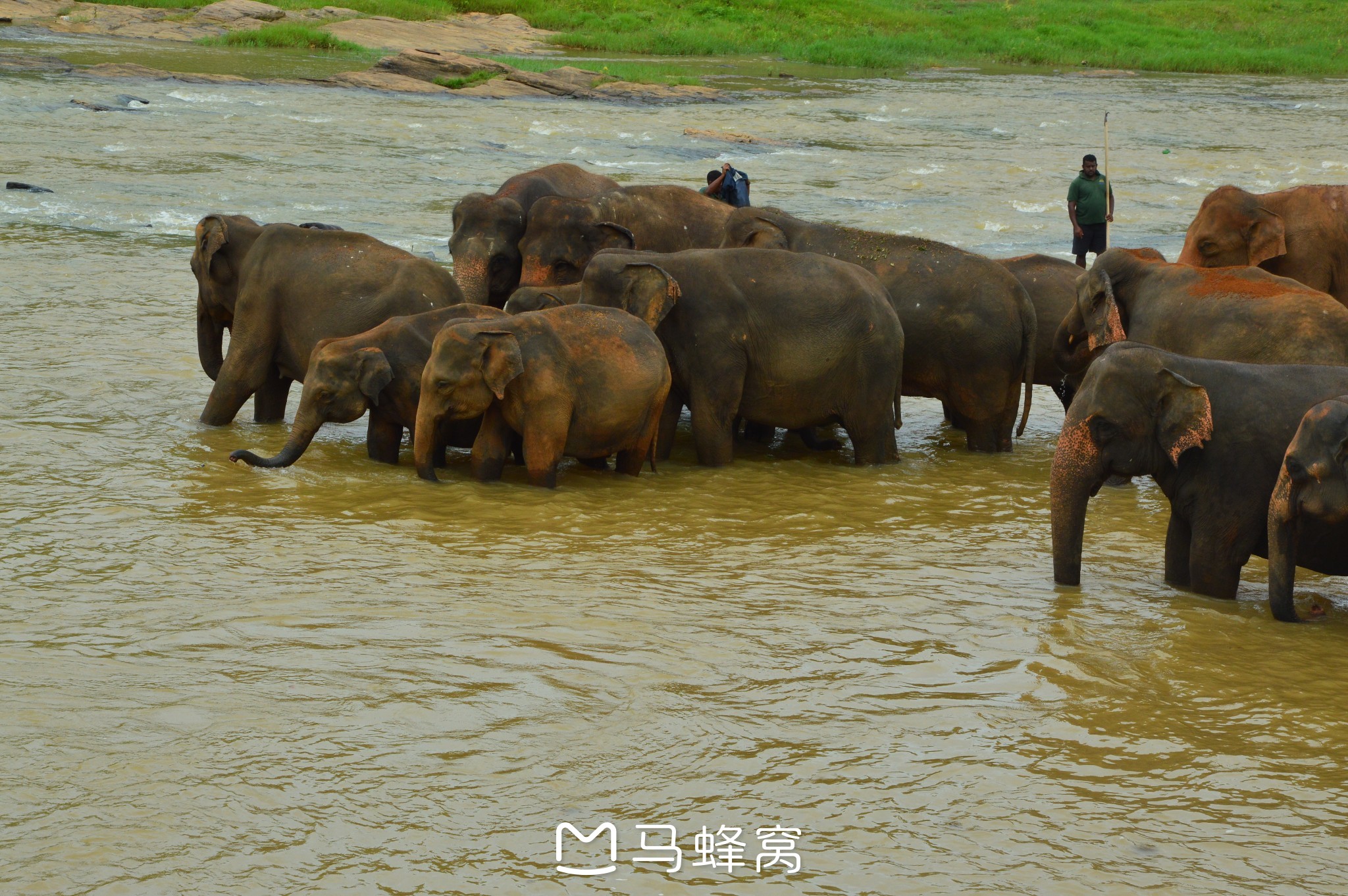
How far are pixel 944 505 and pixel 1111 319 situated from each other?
1.30m

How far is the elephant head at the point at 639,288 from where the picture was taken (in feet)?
27.5

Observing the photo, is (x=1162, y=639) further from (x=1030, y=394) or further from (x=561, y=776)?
(x=1030, y=394)

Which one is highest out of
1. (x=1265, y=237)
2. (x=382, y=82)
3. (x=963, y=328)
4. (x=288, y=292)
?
(x=382, y=82)

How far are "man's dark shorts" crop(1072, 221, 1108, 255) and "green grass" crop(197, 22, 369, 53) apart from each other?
2911 cm

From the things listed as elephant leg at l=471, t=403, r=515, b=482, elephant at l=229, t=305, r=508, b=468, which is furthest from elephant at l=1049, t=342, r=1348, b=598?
elephant at l=229, t=305, r=508, b=468

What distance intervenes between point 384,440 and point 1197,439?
13.5 ft

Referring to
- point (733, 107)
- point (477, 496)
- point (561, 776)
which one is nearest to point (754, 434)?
point (477, 496)

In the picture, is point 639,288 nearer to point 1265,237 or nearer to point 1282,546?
point 1282,546

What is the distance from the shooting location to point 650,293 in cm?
838

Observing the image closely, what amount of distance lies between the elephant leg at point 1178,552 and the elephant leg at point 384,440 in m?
3.86

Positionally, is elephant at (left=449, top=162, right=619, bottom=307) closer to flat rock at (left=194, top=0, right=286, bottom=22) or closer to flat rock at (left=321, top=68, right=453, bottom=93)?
flat rock at (left=321, top=68, right=453, bottom=93)

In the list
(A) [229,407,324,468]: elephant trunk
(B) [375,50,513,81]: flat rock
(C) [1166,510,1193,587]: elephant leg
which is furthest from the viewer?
(B) [375,50,513,81]: flat rock

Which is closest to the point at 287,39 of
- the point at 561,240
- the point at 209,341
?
the point at 561,240

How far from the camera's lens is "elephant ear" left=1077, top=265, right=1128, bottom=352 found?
322 inches
